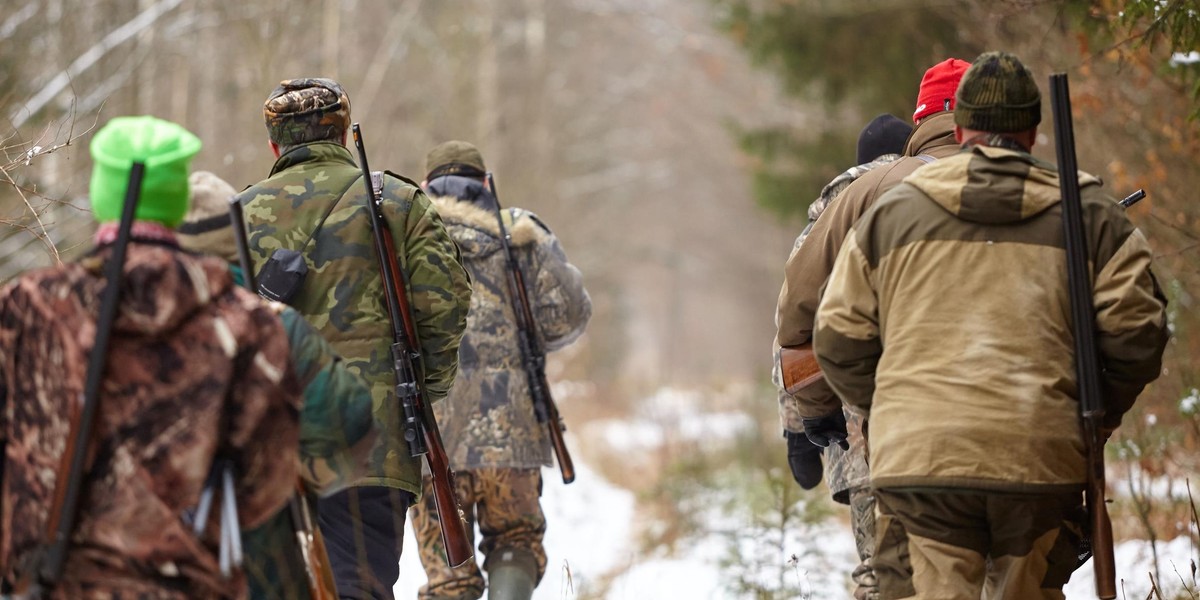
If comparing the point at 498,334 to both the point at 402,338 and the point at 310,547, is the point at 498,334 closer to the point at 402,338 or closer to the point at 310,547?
the point at 402,338

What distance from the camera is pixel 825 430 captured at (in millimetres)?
4609

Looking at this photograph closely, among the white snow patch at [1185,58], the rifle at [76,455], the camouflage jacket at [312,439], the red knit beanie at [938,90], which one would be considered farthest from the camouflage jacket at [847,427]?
the rifle at [76,455]

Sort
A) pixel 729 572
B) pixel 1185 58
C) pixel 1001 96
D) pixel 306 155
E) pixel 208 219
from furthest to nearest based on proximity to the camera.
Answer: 1. pixel 729 572
2. pixel 1185 58
3. pixel 306 155
4. pixel 1001 96
5. pixel 208 219

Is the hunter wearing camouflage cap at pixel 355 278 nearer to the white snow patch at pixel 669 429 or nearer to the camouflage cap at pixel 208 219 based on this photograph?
the camouflage cap at pixel 208 219

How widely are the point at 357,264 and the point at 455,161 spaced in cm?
167

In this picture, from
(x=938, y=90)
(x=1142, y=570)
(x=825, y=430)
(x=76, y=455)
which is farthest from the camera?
(x=1142, y=570)

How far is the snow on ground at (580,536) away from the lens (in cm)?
840

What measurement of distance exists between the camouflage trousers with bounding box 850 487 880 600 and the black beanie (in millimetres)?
1357

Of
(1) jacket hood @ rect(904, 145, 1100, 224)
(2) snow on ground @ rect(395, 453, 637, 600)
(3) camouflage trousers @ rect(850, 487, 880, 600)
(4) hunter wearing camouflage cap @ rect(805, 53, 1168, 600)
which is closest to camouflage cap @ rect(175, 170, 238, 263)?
Answer: (4) hunter wearing camouflage cap @ rect(805, 53, 1168, 600)

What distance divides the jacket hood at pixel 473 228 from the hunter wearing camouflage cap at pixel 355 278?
1.26m

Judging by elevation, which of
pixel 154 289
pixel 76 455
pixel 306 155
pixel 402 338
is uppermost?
pixel 306 155

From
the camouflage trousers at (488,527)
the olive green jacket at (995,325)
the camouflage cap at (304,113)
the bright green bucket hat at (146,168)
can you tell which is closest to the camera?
the bright green bucket hat at (146,168)

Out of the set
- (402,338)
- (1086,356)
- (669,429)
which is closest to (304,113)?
(402,338)

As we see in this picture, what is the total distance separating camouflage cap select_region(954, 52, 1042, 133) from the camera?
147 inches
